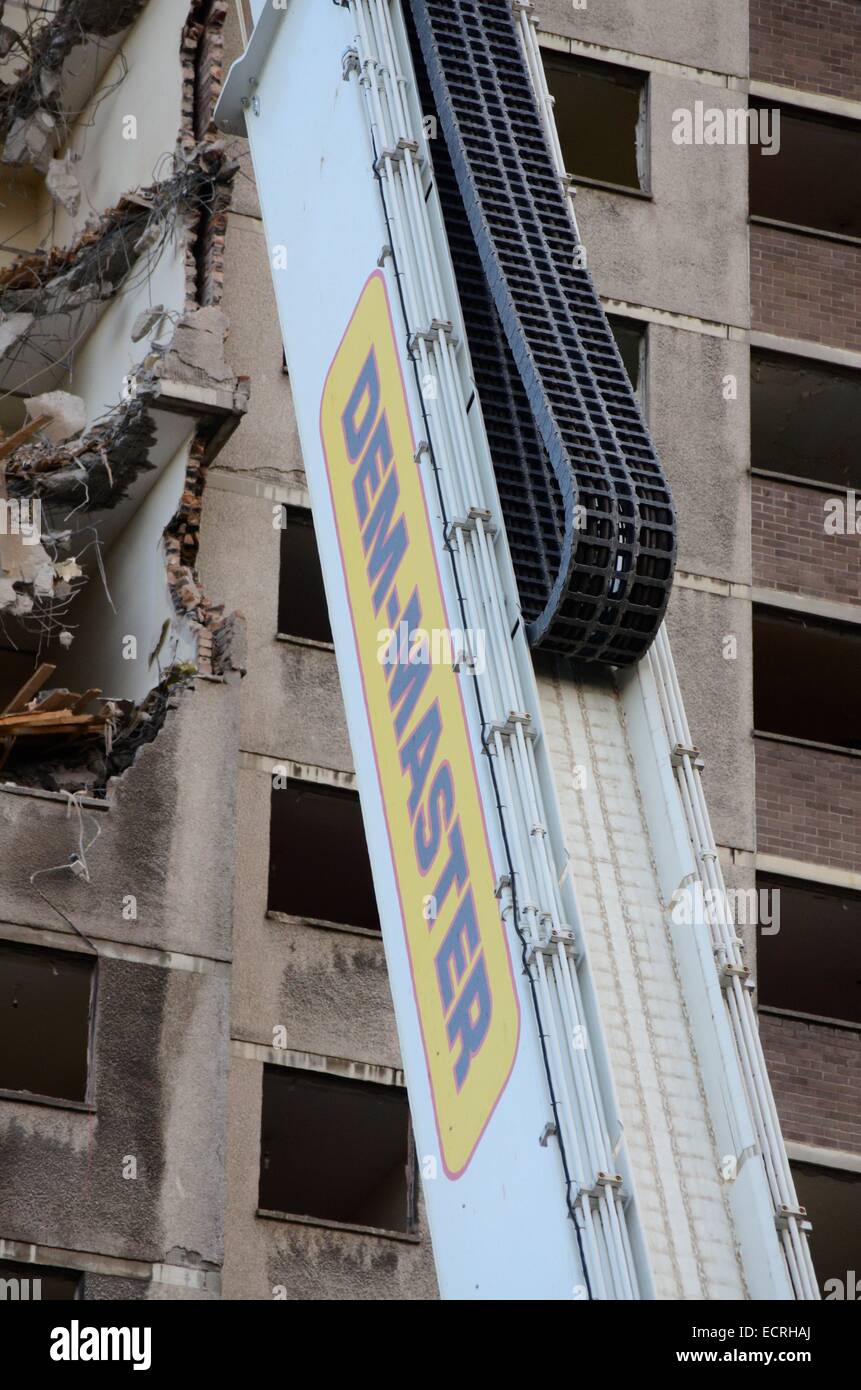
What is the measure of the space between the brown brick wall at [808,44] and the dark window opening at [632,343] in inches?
140

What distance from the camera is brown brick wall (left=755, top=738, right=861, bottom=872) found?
23000 mm

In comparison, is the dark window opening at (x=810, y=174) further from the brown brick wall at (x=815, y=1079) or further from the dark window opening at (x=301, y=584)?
the brown brick wall at (x=815, y=1079)

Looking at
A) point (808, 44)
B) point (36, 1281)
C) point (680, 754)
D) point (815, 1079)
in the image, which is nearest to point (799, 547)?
point (815, 1079)

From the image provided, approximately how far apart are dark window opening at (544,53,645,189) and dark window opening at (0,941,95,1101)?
1046 cm

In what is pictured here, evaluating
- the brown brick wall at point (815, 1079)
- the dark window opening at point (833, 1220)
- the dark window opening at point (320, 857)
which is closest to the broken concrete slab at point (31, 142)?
the dark window opening at point (320, 857)

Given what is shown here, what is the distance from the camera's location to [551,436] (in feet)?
36.1

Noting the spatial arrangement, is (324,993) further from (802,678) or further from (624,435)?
(624,435)

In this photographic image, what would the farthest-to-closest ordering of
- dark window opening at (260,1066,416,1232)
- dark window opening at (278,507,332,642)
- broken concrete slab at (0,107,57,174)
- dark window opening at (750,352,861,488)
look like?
1. broken concrete slab at (0,107,57,174)
2. dark window opening at (750,352,861,488)
3. dark window opening at (278,507,332,642)
4. dark window opening at (260,1066,416,1232)

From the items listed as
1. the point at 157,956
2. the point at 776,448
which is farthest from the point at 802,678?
the point at 157,956

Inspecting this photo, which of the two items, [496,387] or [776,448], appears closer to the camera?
[496,387]

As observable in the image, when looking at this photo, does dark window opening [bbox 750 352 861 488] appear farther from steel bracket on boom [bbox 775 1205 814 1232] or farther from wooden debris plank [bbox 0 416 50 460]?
steel bracket on boom [bbox 775 1205 814 1232]

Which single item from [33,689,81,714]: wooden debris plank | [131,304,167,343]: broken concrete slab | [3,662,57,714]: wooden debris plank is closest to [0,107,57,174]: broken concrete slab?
[131,304,167,343]: broken concrete slab

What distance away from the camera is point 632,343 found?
983 inches

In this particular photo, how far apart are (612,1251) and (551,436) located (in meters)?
3.58
